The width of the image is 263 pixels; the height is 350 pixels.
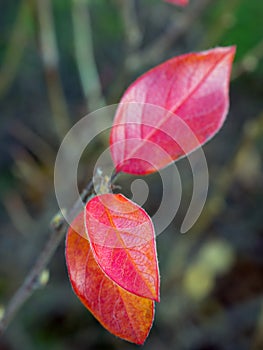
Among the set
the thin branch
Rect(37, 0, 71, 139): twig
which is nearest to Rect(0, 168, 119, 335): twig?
the thin branch

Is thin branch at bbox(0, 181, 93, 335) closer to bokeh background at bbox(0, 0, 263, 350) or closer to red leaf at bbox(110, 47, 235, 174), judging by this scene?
red leaf at bbox(110, 47, 235, 174)

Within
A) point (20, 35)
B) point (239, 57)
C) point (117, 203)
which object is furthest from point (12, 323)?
point (117, 203)

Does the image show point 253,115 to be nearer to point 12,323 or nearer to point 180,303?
point 180,303

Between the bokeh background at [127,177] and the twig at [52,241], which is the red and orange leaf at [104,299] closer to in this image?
the twig at [52,241]

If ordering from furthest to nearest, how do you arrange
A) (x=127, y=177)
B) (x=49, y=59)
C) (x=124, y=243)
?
(x=127, y=177) < (x=49, y=59) < (x=124, y=243)

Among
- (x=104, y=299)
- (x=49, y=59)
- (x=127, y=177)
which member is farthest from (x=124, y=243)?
(x=127, y=177)

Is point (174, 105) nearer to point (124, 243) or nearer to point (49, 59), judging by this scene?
point (124, 243)
